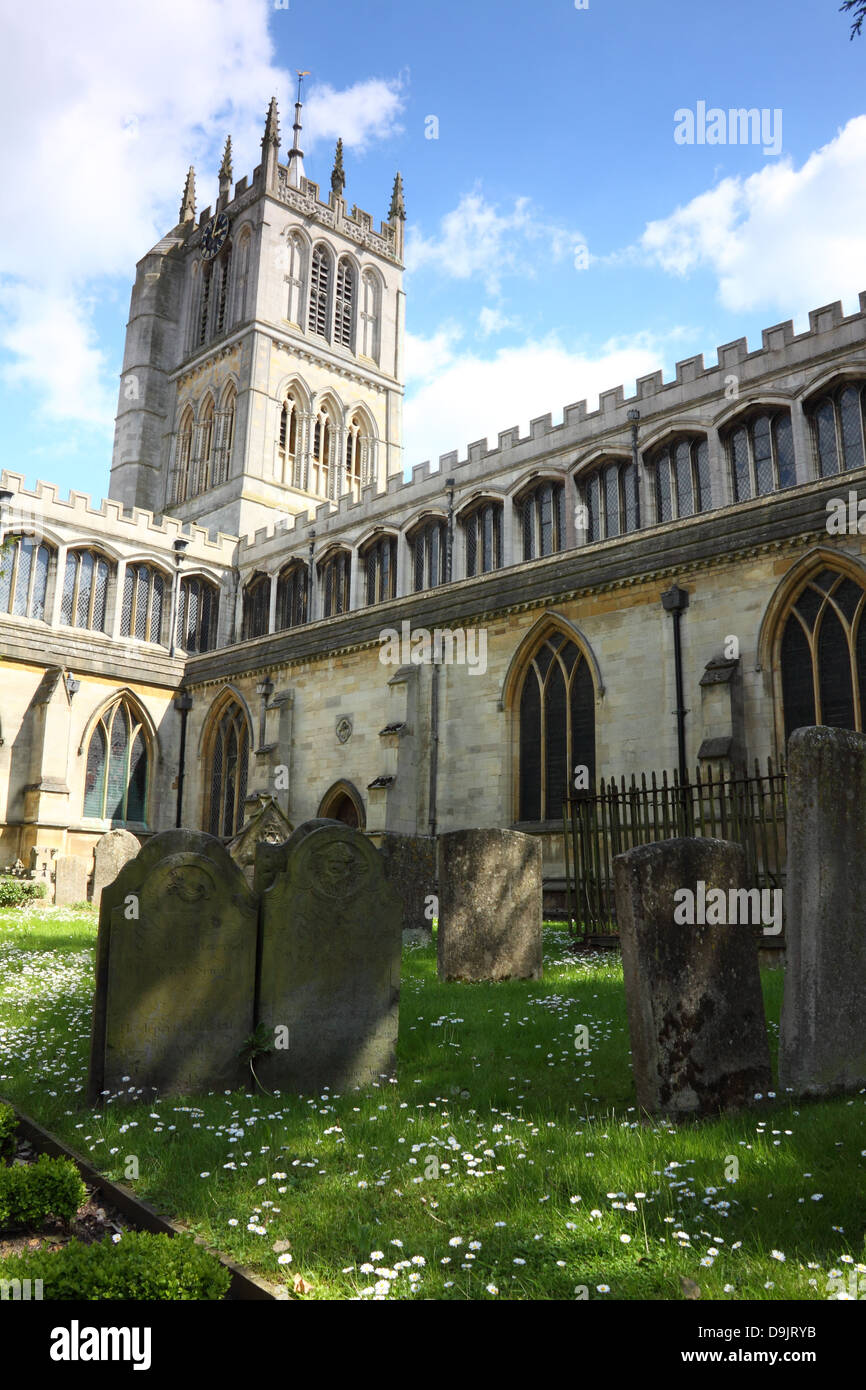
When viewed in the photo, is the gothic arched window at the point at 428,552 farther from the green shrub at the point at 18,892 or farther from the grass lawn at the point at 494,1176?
the grass lawn at the point at 494,1176

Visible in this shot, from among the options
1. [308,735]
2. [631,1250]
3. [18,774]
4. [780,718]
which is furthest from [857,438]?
[18,774]

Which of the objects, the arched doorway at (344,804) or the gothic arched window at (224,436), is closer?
the arched doorway at (344,804)

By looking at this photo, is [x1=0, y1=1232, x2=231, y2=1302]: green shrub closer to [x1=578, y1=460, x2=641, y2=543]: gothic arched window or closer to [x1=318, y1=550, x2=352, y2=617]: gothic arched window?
[x1=578, y1=460, x2=641, y2=543]: gothic arched window

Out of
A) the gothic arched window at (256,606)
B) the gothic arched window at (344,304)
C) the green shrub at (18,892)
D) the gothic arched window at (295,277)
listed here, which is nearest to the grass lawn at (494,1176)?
the green shrub at (18,892)

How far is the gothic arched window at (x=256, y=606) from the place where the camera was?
32.5 m

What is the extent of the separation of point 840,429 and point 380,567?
13.6 meters

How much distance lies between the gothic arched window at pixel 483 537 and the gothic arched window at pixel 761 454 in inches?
260

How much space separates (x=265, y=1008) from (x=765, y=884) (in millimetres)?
7914

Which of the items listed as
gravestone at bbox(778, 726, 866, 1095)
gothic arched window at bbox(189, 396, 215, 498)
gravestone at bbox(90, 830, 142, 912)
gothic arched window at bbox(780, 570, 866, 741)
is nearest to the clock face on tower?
gothic arched window at bbox(189, 396, 215, 498)

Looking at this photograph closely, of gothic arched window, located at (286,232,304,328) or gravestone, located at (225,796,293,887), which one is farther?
gothic arched window, located at (286,232,304,328)

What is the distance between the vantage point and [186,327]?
46906mm

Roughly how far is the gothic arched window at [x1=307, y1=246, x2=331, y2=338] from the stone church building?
5.03 metres

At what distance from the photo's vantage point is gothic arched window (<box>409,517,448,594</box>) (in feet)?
89.7
